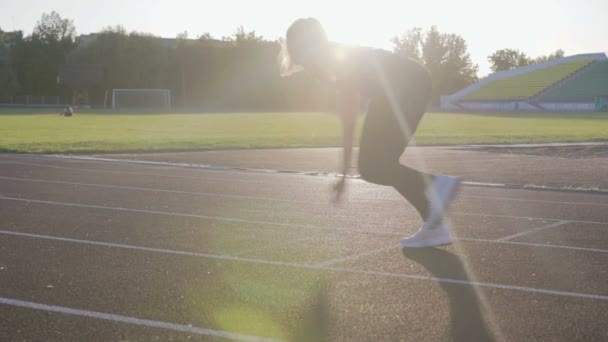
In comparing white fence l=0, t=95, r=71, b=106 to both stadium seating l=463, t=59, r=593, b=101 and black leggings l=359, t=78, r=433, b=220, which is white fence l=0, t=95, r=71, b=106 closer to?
stadium seating l=463, t=59, r=593, b=101

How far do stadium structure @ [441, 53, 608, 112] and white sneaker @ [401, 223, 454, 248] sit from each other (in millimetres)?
77149

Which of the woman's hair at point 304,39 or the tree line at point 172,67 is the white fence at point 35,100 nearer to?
the tree line at point 172,67

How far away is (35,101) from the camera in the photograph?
107312 mm

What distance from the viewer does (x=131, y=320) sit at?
4855 mm

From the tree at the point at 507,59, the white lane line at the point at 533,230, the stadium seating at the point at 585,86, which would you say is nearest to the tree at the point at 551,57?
the tree at the point at 507,59

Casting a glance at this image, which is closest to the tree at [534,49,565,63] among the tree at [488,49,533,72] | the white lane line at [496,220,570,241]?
the tree at [488,49,533,72]

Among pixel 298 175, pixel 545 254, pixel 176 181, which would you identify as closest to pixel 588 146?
pixel 298 175

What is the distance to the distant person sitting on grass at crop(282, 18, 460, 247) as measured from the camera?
6766 millimetres

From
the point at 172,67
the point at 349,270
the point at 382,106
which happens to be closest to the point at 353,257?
the point at 349,270

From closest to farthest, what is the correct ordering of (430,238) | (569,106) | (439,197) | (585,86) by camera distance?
(439,197) → (430,238) → (569,106) → (585,86)

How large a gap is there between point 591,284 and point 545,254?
1257mm

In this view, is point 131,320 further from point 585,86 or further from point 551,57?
point 551,57

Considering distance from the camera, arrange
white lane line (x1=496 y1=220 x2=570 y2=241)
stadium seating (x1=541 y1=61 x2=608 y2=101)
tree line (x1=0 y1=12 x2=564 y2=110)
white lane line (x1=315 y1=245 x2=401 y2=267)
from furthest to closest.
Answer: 1. tree line (x1=0 y1=12 x2=564 y2=110)
2. stadium seating (x1=541 y1=61 x2=608 y2=101)
3. white lane line (x1=496 y1=220 x2=570 y2=241)
4. white lane line (x1=315 y1=245 x2=401 y2=267)

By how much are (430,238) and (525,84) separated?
9002cm
